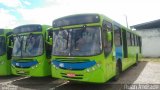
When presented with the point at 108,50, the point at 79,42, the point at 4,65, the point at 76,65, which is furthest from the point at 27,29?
the point at 108,50

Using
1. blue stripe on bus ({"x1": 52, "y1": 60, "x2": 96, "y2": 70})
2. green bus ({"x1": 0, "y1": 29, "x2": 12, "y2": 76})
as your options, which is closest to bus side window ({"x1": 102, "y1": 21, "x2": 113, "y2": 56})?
blue stripe on bus ({"x1": 52, "y1": 60, "x2": 96, "y2": 70})

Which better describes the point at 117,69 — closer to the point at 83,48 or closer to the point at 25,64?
the point at 83,48

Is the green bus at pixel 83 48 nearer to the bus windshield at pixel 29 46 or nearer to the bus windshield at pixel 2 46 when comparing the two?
the bus windshield at pixel 29 46

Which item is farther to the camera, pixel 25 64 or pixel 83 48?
pixel 25 64

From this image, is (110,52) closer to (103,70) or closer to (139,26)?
(103,70)

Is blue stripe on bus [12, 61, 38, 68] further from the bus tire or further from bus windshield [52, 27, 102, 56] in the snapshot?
the bus tire

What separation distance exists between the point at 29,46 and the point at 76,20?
11.1 feet

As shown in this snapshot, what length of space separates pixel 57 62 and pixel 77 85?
1791 millimetres

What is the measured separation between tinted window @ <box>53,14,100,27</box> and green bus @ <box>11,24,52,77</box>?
1.65 meters

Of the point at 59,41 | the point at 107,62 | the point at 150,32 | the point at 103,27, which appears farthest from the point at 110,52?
the point at 150,32

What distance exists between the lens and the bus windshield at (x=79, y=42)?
886cm

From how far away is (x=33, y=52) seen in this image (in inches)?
456

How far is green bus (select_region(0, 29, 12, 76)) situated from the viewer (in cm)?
1358

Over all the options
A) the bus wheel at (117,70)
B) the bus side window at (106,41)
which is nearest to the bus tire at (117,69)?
the bus wheel at (117,70)
